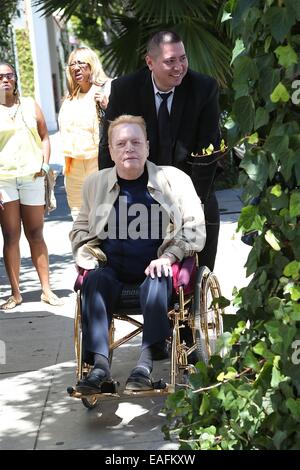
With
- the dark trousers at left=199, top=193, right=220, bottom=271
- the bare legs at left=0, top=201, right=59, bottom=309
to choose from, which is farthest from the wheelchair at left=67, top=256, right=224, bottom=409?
the bare legs at left=0, top=201, right=59, bottom=309

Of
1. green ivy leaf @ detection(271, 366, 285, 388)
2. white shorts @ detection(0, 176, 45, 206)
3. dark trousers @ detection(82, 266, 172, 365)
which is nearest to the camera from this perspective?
green ivy leaf @ detection(271, 366, 285, 388)

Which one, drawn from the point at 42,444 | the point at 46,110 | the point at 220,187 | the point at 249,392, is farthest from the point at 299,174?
the point at 46,110

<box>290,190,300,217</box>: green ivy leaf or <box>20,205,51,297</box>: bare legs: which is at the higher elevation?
<box>290,190,300,217</box>: green ivy leaf

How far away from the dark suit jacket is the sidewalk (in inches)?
46.1

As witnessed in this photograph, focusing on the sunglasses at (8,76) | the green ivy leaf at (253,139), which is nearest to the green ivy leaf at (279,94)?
the green ivy leaf at (253,139)

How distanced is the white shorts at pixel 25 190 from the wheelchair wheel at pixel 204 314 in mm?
2445

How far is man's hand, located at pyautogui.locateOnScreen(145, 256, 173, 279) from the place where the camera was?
4.73 meters

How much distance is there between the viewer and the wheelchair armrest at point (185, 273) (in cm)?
480

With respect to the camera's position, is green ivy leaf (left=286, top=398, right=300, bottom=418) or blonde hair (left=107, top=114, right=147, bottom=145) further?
blonde hair (left=107, top=114, right=147, bottom=145)

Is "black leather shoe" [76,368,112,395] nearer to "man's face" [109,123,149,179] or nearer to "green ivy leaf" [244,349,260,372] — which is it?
"man's face" [109,123,149,179]

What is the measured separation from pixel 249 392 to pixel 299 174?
793 millimetres

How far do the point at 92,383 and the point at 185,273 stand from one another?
746 mm

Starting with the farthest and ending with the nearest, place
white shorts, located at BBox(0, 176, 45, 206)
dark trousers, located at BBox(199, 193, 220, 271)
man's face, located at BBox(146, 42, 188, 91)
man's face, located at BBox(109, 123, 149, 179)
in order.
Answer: white shorts, located at BBox(0, 176, 45, 206), dark trousers, located at BBox(199, 193, 220, 271), man's face, located at BBox(146, 42, 188, 91), man's face, located at BBox(109, 123, 149, 179)

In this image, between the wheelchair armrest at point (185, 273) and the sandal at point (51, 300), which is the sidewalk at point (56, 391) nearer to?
the sandal at point (51, 300)
